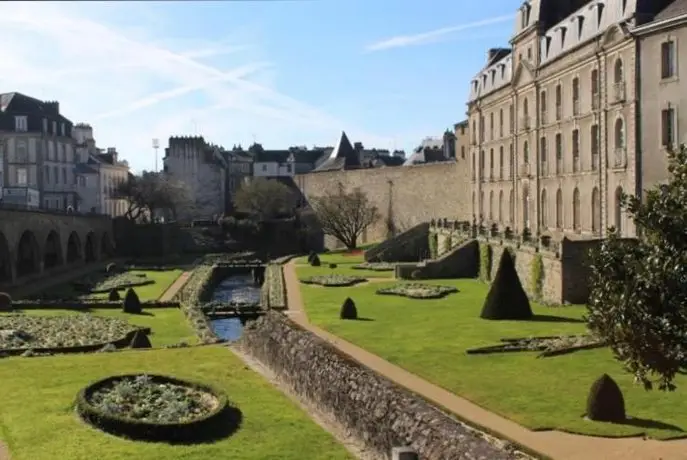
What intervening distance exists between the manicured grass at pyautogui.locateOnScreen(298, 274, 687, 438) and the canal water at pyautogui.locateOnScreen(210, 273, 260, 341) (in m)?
3.16

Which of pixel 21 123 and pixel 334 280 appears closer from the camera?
pixel 334 280

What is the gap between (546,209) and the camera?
147ft

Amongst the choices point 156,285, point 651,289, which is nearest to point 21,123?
point 156,285

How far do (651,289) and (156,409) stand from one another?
9.00 metres

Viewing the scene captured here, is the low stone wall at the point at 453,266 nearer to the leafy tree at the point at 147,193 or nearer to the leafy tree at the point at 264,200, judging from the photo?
the leafy tree at the point at 147,193

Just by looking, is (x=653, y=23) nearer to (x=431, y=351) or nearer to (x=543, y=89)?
(x=543, y=89)

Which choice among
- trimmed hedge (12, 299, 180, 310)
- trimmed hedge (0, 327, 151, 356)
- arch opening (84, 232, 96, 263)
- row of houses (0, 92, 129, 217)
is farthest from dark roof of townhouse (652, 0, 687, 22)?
row of houses (0, 92, 129, 217)

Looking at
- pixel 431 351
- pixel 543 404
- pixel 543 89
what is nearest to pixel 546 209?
pixel 543 89

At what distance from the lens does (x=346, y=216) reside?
2835 inches

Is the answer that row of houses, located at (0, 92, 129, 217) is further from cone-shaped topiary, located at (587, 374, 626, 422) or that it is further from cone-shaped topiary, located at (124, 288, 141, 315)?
cone-shaped topiary, located at (587, 374, 626, 422)

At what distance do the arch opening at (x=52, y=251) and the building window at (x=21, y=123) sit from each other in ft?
56.4

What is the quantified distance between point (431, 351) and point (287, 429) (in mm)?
9410

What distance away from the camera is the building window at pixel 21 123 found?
71188 mm

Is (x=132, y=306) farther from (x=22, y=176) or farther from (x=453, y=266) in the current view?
(x=22, y=176)
